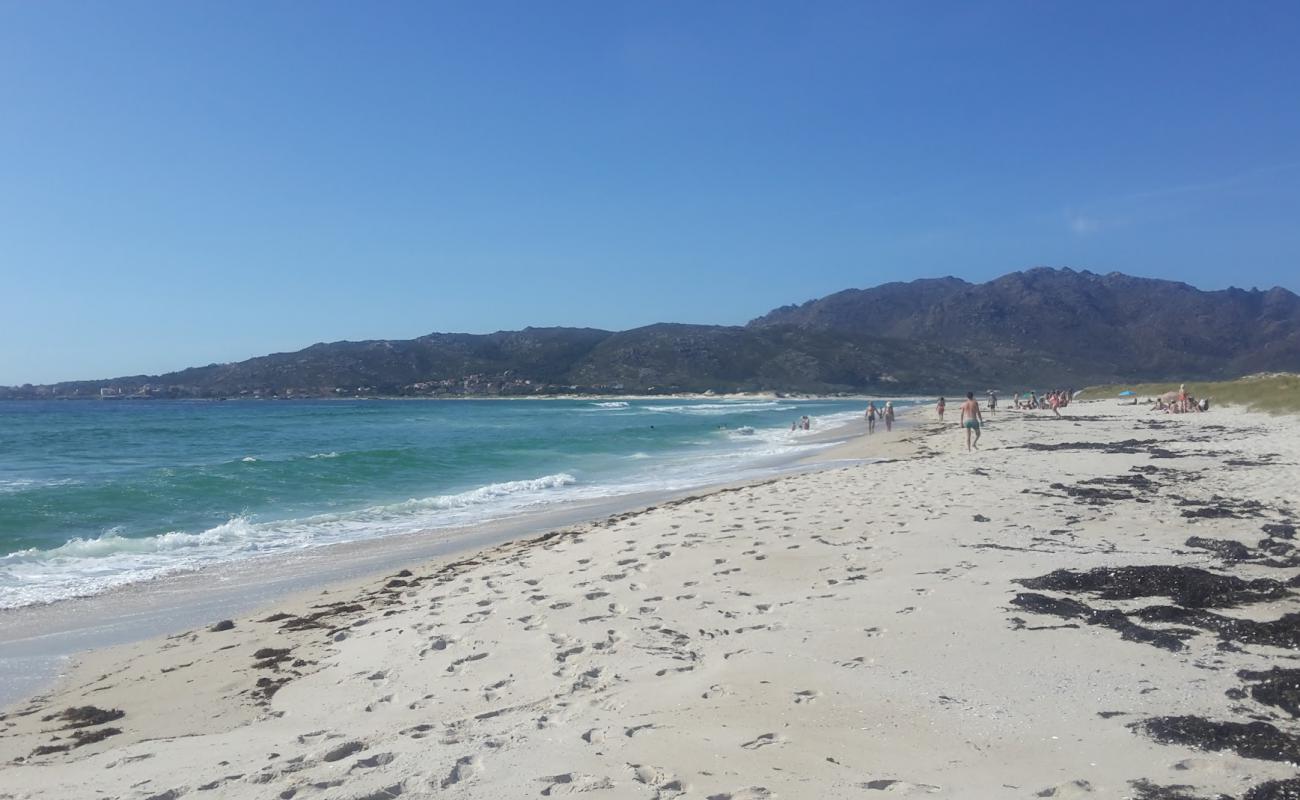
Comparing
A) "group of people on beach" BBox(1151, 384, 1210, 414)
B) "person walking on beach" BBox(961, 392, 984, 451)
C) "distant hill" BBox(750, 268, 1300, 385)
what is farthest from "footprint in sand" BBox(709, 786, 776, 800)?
"distant hill" BBox(750, 268, 1300, 385)

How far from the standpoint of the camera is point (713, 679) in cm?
451

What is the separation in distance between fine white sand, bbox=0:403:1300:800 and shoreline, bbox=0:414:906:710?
0.51m

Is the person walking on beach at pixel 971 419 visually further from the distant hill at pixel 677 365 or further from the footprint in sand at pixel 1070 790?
the distant hill at pixel 677 365

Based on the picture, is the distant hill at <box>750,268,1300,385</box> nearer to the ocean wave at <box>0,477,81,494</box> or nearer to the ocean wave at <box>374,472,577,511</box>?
the ocean wave at <box>374,472,577,511</box>

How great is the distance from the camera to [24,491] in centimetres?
1831

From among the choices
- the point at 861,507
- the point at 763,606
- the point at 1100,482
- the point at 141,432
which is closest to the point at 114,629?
the point at 763,606

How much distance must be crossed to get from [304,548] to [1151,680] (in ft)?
35.8

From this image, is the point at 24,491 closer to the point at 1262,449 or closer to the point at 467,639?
the point at 467,639

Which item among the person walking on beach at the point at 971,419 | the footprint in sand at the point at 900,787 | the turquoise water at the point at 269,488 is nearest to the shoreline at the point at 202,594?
the turquoise water at the point at 269,488

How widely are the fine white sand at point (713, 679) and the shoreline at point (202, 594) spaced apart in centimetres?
51

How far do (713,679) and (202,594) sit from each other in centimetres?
725

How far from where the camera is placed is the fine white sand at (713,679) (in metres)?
3.41

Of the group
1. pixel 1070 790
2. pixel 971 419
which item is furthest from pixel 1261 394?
pixel 1070 790

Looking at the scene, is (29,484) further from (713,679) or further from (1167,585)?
(1167,585)
